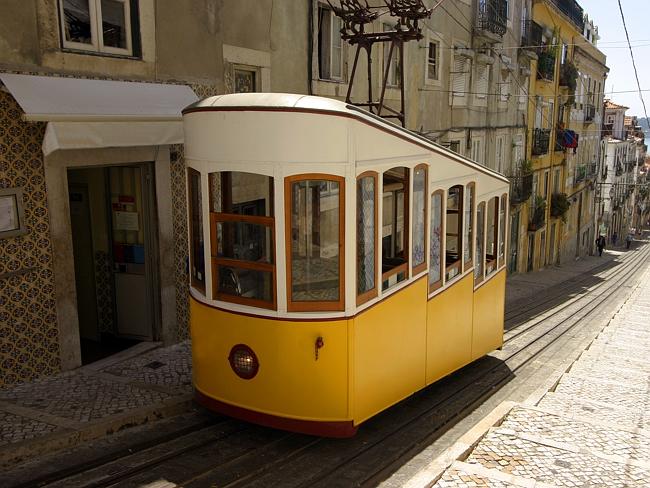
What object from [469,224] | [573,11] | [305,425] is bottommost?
[305,425]

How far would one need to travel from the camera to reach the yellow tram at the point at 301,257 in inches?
209

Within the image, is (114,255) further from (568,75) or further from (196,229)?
(568,75)

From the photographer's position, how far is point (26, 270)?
276 inches

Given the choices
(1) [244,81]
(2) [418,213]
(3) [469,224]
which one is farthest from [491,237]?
(1) [244,81]

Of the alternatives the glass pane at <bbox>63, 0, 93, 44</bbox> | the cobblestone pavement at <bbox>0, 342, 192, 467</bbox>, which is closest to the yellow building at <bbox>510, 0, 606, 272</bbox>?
the cobblestone pavement at <bbox>0, 342, 192, 467</bbox>

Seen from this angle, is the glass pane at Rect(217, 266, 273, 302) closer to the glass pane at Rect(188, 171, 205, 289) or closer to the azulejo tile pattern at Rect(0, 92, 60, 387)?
the glass pane at Rect(188, 171, 205, 289)

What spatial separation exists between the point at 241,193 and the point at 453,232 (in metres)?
3.00

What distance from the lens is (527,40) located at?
25.5 m

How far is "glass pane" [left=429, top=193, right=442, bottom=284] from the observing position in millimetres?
6871

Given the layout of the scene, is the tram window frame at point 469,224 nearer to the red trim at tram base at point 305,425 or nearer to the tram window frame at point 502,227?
the tram window frame at point 502,227

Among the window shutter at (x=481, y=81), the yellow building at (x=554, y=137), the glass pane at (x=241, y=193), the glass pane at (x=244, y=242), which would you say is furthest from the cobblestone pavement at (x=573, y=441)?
the yellow building at (x=554, y=137)

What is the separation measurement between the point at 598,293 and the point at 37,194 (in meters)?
20.2

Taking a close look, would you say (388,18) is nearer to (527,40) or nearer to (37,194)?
(37,194)

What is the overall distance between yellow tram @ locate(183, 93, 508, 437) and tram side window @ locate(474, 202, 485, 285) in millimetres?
2228
